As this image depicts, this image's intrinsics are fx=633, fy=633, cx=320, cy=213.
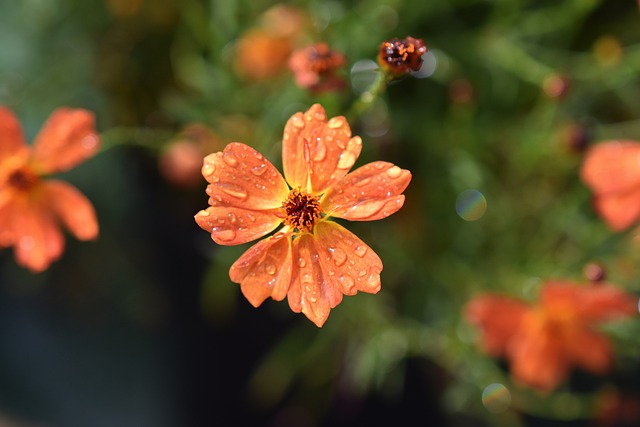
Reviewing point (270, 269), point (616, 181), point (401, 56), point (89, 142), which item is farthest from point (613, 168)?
point (89, 142)

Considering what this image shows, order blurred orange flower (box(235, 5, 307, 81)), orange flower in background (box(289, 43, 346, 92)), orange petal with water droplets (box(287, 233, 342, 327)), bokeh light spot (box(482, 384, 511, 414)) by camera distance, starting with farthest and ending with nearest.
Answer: blurred orange flower (box(235, 5, 307, 81)) → bokeh light spot (box(482, 384, 511, 414)) → orange flower in background (box(289, 43, 346, 92)) → orange petal with water droplets (box(287, 233, 342, 327))

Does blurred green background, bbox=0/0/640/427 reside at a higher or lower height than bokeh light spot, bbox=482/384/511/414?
higher

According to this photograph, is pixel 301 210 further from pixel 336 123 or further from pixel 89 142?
pixel 89 142

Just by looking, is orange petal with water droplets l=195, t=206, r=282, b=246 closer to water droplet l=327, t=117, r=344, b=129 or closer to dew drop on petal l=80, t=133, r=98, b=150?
water droplet l=327, t=117, r=344, b=129

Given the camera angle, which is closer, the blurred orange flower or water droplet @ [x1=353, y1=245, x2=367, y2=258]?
water droplet @ [x1=353, y1=245, x2=367, y2=258]

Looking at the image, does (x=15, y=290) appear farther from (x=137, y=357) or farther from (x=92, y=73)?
(x=92, y=73)

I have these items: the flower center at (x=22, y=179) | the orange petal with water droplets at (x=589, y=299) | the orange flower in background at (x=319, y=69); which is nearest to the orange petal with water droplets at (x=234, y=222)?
the orange flower in background at (x=319, y=69)

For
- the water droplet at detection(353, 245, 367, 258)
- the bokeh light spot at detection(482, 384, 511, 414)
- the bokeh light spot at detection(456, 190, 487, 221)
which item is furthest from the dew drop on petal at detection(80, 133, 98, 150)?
the bokeh light spot at detection(482, 384, 511, 414)
